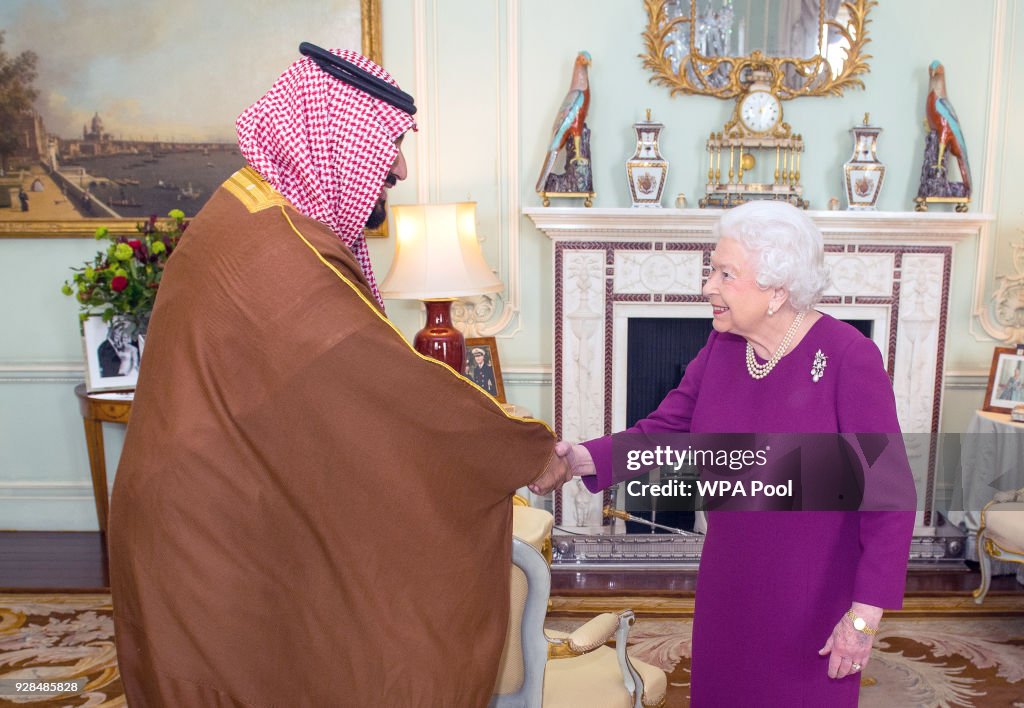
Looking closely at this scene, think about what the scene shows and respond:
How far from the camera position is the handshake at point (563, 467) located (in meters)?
1.78

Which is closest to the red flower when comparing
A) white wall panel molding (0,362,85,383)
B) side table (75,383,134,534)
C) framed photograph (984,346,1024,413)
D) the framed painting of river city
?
the framed painting of river city

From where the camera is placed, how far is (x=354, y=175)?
176 centimetres

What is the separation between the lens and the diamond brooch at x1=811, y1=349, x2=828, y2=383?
169cm

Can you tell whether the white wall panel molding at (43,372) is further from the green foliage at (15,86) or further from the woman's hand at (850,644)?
the woman's hand at (850,644)

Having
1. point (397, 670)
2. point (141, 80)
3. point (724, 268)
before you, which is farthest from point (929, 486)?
point (141, 80)

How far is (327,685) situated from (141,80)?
12.4 feet

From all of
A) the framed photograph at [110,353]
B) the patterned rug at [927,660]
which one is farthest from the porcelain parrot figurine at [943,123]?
the framed photograph at [110,353]

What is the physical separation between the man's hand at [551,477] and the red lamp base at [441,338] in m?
1.95

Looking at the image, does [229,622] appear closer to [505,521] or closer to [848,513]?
[505,521]

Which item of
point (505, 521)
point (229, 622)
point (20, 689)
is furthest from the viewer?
point (20, 689)

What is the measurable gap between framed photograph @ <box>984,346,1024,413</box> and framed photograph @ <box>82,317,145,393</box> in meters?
4.13

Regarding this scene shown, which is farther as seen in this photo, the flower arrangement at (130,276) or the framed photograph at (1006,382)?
the framed photograph at (1006,382)

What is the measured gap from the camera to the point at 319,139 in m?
1.72

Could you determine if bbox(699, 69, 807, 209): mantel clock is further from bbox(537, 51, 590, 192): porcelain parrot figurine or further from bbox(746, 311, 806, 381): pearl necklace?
bbox(746, 311, 806, 381): pearl necklace
